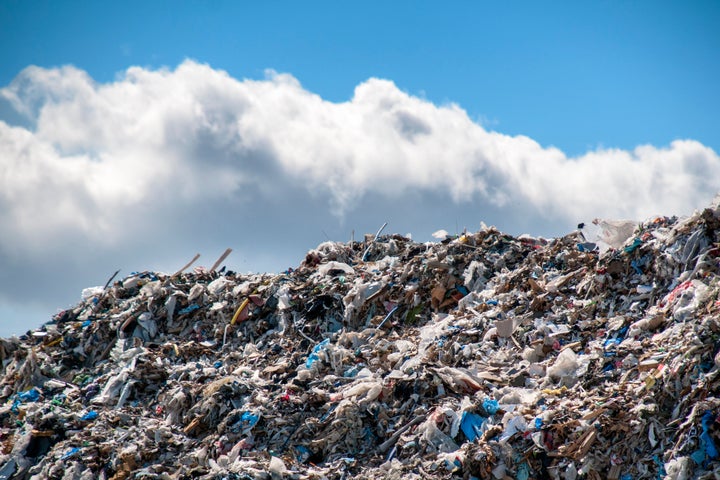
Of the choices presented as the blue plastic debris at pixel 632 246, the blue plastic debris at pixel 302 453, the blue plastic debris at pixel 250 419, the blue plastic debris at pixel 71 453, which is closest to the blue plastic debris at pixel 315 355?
the blue plastic debris at pixel 250 419

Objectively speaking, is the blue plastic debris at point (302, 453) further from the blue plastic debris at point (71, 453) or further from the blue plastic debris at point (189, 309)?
the blue plastic debris at point (189, 309)

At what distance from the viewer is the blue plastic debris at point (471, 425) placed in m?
8.72

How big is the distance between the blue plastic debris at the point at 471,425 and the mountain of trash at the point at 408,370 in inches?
0.7

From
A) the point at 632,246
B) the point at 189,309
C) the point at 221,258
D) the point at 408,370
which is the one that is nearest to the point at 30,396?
the point at 189,309

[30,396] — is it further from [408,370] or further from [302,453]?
[408,370]

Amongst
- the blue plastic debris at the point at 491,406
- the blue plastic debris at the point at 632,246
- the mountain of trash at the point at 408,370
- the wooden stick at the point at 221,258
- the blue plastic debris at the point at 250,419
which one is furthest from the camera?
the wooden stick at the point at 221,258

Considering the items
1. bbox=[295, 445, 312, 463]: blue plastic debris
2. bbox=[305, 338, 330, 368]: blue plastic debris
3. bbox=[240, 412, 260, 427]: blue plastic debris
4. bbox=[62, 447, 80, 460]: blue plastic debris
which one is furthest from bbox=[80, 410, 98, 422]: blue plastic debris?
bbox=[295, 445, 312, 463]: blue plastic debris

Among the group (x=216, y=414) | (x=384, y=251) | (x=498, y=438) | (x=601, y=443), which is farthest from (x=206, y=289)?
(x=601, y=443)

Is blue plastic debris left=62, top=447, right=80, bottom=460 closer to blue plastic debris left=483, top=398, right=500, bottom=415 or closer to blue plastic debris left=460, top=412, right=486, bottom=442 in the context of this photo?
blue plastic debris left=460, top=412, right=486, bottom=442

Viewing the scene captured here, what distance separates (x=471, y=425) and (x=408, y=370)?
1.47 m

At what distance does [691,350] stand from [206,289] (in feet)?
31.0

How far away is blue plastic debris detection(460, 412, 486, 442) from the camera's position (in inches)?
343

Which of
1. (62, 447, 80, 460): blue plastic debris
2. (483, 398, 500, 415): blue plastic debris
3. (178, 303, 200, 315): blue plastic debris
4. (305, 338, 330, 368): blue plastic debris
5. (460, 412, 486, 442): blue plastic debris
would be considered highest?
(178, 303, 200, 315): blue plastic debris

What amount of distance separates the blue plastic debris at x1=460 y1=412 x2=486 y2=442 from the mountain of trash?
0.02 metres
